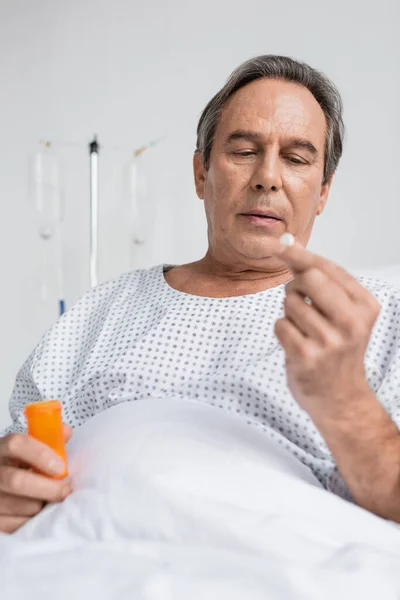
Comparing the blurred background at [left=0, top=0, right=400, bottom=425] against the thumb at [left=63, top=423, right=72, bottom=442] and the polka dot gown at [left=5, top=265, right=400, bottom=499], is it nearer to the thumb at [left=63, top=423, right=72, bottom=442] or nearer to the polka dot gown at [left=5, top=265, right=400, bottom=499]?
the polka dot gown at [left=5, top=265, right=400, bottom=499]

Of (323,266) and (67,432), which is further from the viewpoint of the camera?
(67,432)

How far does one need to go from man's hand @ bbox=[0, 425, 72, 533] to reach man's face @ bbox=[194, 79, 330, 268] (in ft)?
1.69

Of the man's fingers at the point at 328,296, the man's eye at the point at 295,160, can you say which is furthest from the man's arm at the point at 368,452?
the man's eye at the point at 295,160

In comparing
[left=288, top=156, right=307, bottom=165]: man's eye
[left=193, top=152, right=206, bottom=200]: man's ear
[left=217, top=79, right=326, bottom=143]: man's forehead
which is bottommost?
[left=193, top=152, right=206, bottom=200]: man's ear

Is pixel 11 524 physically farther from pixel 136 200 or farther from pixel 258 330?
pixel 136 200

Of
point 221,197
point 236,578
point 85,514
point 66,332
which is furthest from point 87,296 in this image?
point 236,578

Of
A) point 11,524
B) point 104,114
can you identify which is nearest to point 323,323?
point 11,524

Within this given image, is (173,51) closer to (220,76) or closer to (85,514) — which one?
(220,76)

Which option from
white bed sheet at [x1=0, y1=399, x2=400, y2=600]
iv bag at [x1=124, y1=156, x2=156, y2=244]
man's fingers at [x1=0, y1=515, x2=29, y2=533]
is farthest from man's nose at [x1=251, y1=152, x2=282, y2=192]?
iv bag at [x1=124, y1=156, x2=156, y2=244]

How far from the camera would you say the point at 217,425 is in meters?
0.94

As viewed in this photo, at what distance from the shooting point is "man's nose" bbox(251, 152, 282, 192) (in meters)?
1.20

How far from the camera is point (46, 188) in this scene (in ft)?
8.70

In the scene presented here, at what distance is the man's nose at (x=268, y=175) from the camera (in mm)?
1199

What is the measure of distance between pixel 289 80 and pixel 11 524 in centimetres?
88
